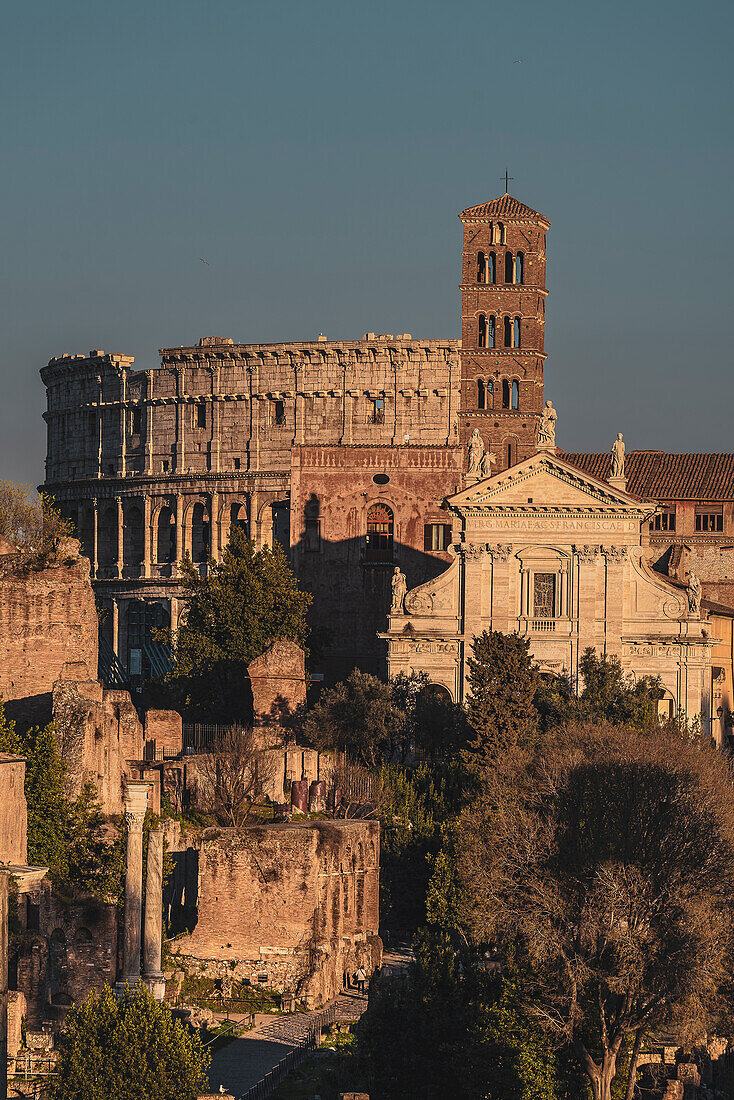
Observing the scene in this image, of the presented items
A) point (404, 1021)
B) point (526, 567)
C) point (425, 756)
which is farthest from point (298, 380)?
point (404, 1021)

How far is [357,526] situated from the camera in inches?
3191

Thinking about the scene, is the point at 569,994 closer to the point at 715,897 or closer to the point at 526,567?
the point at 715,897

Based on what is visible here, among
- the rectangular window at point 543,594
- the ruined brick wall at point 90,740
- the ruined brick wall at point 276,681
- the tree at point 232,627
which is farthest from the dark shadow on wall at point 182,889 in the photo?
the rectangular window at point 543,594

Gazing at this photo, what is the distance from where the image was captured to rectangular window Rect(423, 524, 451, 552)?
3196 inches

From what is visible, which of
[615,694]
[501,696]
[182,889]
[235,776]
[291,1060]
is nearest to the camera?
[291,1060]

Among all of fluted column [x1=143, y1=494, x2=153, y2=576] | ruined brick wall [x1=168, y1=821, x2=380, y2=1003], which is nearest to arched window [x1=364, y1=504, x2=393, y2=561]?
fluted column [x1=143, y1=494, x2=153, y2=576]

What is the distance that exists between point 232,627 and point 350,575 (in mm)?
15681

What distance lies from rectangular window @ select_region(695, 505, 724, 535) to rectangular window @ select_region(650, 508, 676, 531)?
995 mm

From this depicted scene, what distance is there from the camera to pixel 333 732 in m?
56.2

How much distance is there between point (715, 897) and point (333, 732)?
1771cm

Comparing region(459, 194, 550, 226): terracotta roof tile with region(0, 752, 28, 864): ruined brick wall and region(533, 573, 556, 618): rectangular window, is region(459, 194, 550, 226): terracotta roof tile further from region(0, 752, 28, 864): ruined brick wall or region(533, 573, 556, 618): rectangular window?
region(0, 752, 28, 864): ruined brick wall

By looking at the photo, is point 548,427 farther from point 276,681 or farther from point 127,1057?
point 127,1057

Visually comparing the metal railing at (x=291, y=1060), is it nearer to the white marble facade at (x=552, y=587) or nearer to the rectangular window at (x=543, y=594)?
the white marble facade at (x=552, y=587)

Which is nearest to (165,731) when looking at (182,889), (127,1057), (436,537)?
(182,889)
